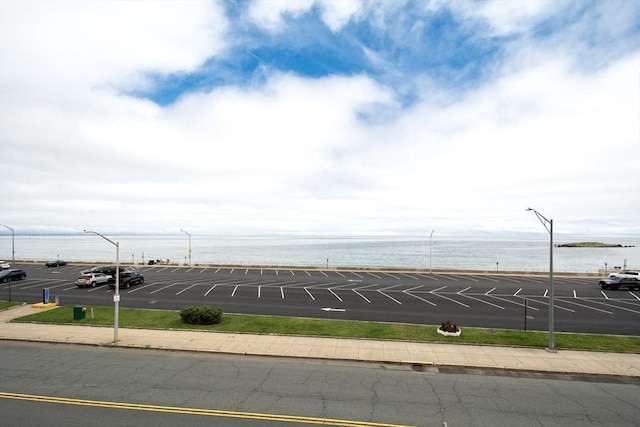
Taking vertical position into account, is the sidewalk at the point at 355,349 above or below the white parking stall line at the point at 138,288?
above

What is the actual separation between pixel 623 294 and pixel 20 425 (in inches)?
1751

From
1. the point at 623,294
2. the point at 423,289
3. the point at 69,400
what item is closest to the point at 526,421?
the point at 69,400

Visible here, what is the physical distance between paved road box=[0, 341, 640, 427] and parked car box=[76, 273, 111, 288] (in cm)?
2186

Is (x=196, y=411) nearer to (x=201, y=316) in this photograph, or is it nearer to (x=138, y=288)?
(x=201, y=316)

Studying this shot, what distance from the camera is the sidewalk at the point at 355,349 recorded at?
14.3 metres

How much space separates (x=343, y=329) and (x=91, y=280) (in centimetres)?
2922

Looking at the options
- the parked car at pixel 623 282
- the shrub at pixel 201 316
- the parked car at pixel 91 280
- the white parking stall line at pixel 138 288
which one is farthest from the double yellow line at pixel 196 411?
the parked car at pixel 623 282

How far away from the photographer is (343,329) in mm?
18938

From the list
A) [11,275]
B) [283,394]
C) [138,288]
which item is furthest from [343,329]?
[11,275]

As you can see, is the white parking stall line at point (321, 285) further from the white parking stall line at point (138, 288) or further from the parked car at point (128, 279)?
the parked car at point (128, 279)

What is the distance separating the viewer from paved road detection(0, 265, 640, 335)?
888 inches

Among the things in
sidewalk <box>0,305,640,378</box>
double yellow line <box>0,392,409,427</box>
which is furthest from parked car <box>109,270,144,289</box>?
double yellow line <box>0,392,409,427</box>

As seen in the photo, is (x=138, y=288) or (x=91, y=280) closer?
(x=138, y=288)

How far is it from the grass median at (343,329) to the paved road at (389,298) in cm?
198
